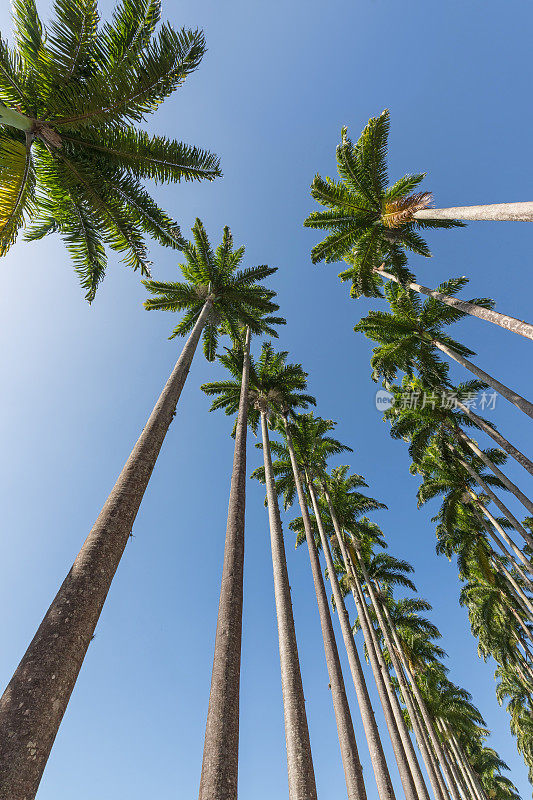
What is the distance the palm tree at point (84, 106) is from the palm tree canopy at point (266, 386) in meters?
11.4

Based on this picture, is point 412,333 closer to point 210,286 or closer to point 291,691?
point 210,286

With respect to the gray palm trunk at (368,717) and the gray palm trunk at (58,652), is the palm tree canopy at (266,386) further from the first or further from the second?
the gray palm trunk at (58,652)

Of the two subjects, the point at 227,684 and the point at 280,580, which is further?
the point at 280,580

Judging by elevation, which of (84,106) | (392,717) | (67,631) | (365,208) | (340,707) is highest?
(365,208)

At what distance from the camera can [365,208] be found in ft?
54.6

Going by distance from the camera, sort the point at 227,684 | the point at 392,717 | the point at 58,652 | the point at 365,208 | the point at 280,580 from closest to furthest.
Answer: the point at 58,652, the point at 227,684, the point at 280,580, the point at 365,208, the point at 392,717

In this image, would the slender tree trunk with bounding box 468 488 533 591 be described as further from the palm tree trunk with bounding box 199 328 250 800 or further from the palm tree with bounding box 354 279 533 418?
the palm tree trunk with bounding box 199 328 250 800

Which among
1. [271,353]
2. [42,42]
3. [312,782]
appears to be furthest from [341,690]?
[42,42]

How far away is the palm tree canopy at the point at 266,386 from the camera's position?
65.4 feet

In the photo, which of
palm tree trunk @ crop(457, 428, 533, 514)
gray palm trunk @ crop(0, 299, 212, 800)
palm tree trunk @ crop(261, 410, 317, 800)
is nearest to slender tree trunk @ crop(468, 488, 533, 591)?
palm tree trunk @ crop(457, 428, 533, 514)

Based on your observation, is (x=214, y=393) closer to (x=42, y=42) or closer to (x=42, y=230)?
(x=42, y=230)

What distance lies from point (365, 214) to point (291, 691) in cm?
1829

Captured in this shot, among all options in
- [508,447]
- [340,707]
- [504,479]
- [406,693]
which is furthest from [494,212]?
[406,693]

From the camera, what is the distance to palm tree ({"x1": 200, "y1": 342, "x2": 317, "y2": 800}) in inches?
252
